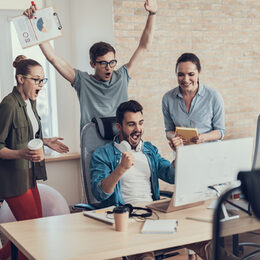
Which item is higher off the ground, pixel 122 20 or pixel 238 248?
pixel 122 20

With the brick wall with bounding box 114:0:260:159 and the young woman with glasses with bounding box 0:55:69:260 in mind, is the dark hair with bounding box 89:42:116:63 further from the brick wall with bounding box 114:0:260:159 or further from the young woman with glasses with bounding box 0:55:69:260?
the brick wall with bounding box 114:0:260:159

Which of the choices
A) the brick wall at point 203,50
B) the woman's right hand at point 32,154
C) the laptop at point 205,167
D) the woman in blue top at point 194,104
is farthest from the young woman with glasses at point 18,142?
the brick wall at point 203,50

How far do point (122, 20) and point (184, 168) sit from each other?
2.64m

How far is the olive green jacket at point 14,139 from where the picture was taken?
2.52 meters

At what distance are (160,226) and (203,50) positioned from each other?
3250 mm


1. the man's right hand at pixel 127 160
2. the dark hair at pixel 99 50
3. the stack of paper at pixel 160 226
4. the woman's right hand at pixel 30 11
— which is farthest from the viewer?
the dark hair at pixel 99 50

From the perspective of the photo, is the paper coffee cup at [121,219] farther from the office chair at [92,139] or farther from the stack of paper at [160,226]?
the office chair at [92,139]

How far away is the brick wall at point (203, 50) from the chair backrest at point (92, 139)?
1788mm

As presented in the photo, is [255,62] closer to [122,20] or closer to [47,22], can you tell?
[122,20]

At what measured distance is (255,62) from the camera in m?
5.31

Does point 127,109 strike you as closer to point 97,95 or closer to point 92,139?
point 92,139

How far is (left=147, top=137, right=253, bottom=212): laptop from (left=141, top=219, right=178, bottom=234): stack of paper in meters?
0.09

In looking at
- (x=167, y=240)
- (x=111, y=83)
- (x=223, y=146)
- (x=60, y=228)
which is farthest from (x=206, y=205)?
(x=111, y=83)

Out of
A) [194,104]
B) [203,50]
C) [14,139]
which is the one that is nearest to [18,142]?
[14,139]
